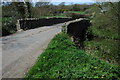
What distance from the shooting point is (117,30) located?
1105cm

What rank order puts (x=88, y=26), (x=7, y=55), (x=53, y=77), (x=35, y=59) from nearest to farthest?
1. (x=53, y=77)
2. (x=35, y=59)
3. (x=7, y=55)
4. (x=88, y=26)

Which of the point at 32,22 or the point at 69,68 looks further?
the point at 32,22

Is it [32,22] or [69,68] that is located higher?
[32,22]

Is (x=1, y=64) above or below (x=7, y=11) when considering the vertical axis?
below

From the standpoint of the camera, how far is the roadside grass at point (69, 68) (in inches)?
196

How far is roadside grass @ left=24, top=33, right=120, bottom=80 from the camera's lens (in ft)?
16.3

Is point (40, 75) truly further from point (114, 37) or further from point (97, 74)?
point (114, 37)

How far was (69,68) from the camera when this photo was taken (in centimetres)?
537

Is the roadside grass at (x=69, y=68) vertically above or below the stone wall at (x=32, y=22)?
below

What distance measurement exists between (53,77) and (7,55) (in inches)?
112

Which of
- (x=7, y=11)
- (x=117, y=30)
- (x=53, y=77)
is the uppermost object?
(x=7, y=11)

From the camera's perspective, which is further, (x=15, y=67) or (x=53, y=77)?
(x=15, y=67)

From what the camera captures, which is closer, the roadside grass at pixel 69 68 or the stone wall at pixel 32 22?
the roadside grass at pixel 69 68

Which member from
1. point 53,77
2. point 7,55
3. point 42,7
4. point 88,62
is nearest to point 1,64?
point 7,55
